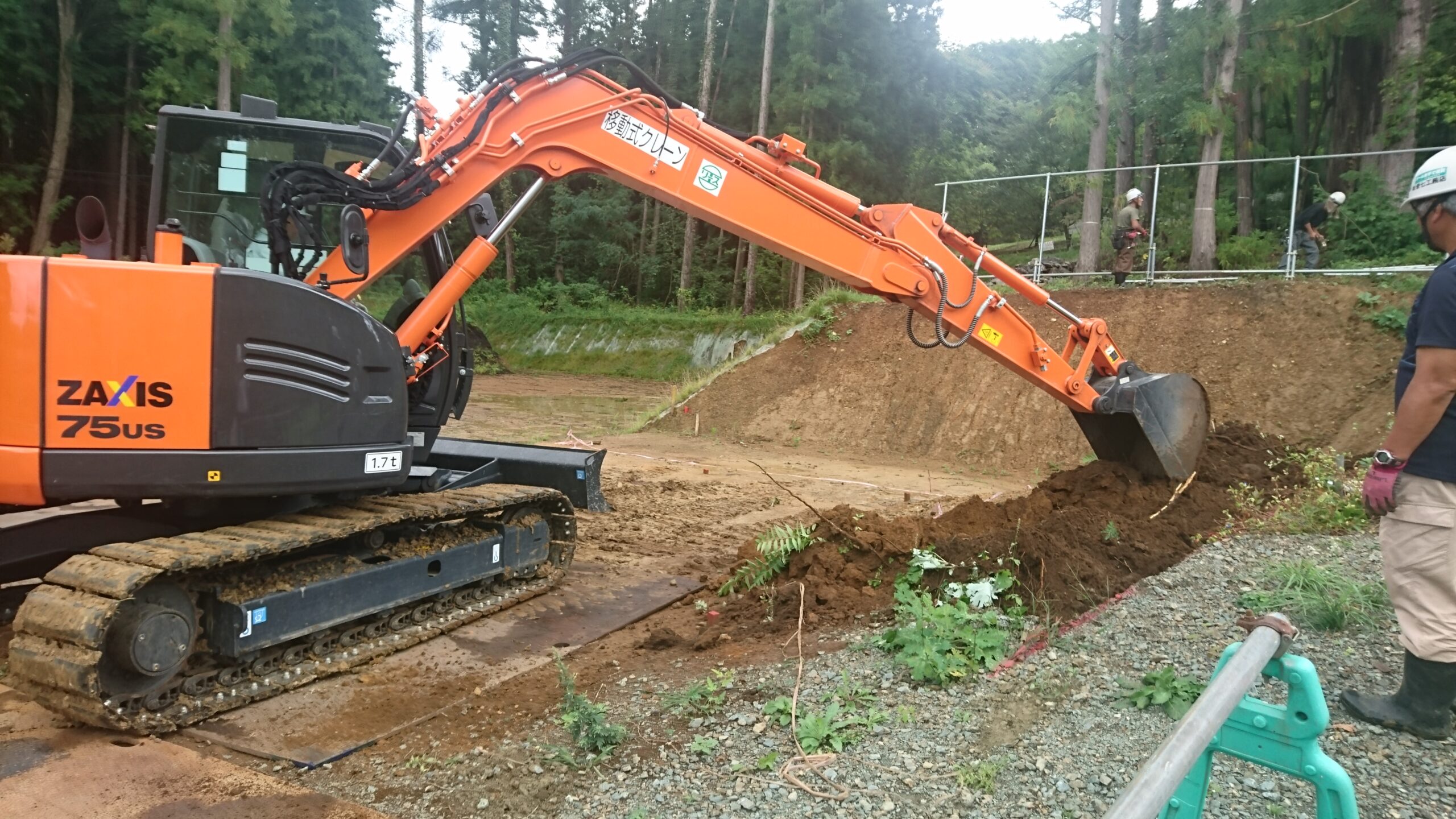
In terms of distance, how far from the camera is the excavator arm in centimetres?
489

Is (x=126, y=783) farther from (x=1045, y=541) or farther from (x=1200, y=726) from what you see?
(x=1045, y=541)

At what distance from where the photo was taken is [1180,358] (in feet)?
38.5

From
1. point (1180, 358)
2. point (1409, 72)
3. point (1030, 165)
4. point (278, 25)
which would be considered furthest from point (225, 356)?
point (1030, 165)

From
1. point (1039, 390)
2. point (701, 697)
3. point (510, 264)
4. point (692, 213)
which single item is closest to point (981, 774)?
point (701, 697)

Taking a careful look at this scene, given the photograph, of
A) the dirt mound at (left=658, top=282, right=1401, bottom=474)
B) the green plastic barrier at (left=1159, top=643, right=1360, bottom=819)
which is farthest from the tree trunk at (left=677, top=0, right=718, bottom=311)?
the green plastic barrier at (left=1159, top=643, right=1360, bottom=819)

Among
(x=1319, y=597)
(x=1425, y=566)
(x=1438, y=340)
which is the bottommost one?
(x=1319, y=597)

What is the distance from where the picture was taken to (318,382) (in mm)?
4367

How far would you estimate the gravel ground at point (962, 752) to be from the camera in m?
2.86

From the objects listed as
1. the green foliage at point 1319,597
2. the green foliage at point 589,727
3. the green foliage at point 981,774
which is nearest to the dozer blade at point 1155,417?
the green foliage at point 1319,597

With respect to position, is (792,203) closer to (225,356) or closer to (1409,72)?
(225,356)

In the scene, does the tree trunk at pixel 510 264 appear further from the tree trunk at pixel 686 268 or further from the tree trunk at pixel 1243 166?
the tree trunk at pixel 1243 166

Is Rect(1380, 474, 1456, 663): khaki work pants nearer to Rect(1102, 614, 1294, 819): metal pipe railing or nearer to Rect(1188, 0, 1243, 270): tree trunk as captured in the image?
Rect(1102, 614, 1294, 819): metal pipe railing

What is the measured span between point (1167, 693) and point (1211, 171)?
1365 centimetres

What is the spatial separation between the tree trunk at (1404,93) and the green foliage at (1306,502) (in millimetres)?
8983
